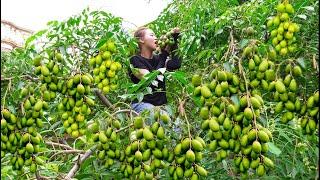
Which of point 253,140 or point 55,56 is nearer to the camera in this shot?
point 253,140

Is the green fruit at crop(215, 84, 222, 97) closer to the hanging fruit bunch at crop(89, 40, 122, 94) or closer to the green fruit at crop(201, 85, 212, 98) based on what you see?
the green fruit at crop(201, 85, 212, 98)

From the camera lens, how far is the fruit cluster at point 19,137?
1792 millimetres

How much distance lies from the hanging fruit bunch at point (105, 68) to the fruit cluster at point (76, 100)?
21cm

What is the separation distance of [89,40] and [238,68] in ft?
3.49

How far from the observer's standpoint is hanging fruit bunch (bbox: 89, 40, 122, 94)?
218 cm

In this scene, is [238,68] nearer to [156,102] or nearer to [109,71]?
[109,71]

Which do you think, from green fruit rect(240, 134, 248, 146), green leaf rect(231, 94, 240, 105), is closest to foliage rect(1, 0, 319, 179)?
green leaf rect(231, 94, 240, 105)

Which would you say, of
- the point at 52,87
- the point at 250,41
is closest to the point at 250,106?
the point at 250,41

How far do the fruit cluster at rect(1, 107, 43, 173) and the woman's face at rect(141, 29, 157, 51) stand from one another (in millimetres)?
1574

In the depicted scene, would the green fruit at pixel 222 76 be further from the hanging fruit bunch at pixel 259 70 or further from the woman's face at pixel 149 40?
the woman's face at pixel 149 40

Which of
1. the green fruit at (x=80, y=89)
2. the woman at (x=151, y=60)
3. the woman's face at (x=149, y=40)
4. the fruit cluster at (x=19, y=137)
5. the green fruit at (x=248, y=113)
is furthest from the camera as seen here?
the woman's face at (x=149, y=40)

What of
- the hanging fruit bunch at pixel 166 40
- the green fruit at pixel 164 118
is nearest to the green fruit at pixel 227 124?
the green fruit at pixel 164 118

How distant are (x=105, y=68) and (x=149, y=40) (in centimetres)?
122

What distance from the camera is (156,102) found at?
3.25 metres
